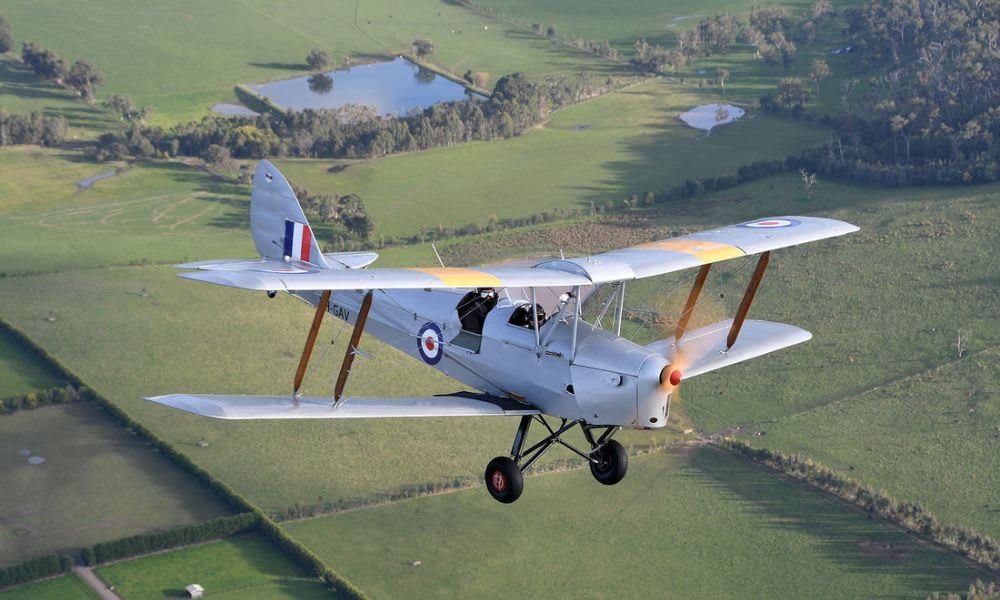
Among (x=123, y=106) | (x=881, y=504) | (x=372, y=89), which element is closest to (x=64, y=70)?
(x=123, y=106)

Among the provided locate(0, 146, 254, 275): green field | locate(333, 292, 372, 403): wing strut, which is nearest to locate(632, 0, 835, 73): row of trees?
locate(0, 146, 254, 275): green field

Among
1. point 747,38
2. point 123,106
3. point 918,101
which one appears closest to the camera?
point 918,101

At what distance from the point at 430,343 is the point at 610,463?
5.72 m

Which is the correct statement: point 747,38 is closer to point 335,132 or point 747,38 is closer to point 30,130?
point 335,132

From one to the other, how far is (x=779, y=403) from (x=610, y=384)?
34.5 m

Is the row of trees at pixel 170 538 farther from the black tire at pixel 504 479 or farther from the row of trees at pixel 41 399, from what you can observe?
the black tire at pixel 504 479

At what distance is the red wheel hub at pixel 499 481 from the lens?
109ft

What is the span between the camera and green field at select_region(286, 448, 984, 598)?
52.7 meters

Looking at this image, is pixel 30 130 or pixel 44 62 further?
pixel 44 62

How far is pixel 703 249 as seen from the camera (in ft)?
112

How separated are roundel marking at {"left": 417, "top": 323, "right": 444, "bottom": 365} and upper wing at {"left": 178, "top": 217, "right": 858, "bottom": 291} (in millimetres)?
3596

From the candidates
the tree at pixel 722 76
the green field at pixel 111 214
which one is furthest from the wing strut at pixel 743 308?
the tree at pixel 722 76

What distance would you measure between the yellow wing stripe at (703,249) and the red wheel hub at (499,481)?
6293 millimetres

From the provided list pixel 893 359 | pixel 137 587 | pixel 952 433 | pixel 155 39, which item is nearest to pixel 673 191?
pixel 893 359
